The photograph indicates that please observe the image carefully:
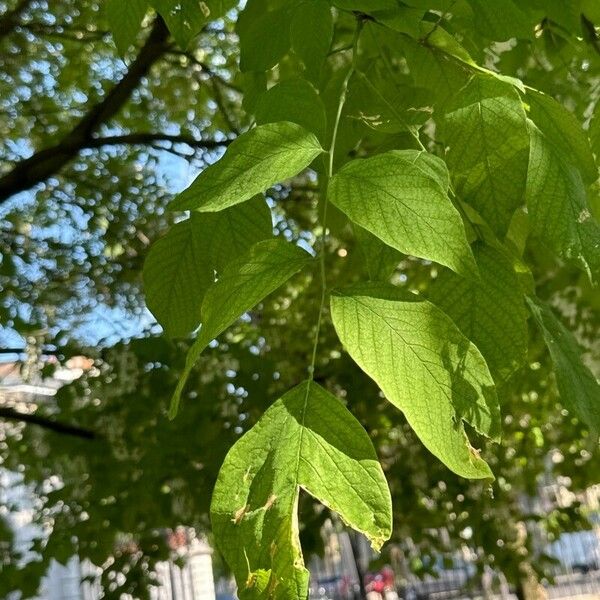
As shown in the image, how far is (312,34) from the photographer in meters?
0.62

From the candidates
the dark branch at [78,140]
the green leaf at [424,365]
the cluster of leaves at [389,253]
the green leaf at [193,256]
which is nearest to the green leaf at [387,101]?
the cluster of leaves at [389,253]

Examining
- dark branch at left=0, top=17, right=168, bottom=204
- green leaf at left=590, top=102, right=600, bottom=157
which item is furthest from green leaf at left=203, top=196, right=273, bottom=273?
dark branch at left=0, top=17, right=168, bottom=204

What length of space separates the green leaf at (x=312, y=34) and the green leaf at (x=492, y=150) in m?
0.15

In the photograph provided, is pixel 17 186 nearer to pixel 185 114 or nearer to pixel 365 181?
pixel 185 114

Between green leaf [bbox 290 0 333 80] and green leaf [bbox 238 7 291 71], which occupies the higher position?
green leaf [bbox 238 7 291 71]

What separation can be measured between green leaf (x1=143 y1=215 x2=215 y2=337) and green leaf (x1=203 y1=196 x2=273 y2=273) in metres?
0.02

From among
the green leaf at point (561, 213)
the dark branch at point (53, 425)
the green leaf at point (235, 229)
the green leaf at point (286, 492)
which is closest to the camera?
the green leaf at point (286, 492)

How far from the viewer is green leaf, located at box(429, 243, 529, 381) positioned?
479 mm

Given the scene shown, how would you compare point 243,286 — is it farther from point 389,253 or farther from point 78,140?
point 78,140

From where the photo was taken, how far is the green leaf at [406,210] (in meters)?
0.40

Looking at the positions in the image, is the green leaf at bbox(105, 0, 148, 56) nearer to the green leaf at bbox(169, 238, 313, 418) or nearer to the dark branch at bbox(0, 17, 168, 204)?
the green leaf at bbox(169, 238, 313, 418)

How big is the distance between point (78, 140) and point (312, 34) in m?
1.81

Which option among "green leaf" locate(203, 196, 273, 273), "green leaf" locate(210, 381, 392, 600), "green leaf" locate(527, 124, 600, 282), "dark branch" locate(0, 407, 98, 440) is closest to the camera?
"green leaf" locate(210, 381, 392, 600)

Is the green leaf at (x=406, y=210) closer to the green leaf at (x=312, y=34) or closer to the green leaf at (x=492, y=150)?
the green leaf at (x=492, y=150)
